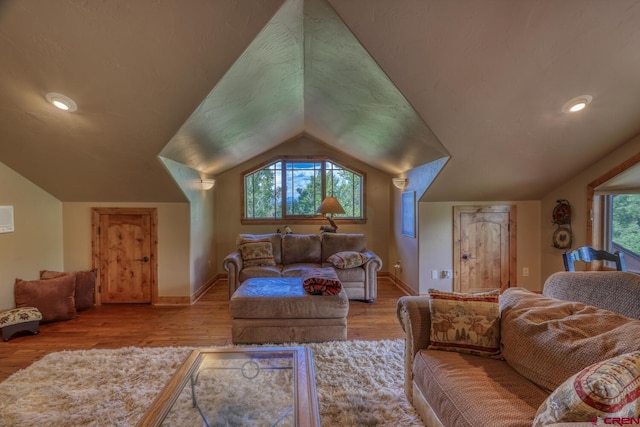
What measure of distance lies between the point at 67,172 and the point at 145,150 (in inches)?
48.7

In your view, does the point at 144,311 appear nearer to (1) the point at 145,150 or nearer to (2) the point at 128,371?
(2) the point at 128,371

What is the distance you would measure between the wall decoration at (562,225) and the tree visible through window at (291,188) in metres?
3.01

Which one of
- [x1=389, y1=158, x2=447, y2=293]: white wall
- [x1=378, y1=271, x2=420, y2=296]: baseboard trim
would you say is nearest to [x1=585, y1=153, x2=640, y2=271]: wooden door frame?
[x1=389, y1=158, x2=447, y2=293]: white wall

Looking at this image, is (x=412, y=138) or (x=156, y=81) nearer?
(x=156, y=81)

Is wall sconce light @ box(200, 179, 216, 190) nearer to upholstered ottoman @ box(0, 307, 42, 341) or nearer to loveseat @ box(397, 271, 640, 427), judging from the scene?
upholstered ottoman @ box(0, 307, 42, 341)

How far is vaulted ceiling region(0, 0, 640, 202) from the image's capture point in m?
1.96

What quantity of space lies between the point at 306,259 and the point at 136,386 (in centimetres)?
289

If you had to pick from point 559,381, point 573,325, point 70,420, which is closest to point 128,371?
point 70,420

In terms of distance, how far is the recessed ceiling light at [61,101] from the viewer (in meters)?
2.50

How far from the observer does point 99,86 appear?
2436mm

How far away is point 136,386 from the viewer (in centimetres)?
235

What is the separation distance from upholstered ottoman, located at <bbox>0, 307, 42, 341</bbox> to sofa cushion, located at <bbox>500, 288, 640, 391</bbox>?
444 cm

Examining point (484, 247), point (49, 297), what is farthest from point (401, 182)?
point (49, 297)

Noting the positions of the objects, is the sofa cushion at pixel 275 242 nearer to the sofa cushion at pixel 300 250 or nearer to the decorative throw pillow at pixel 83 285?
the sofa cushion at pixel 300 250
